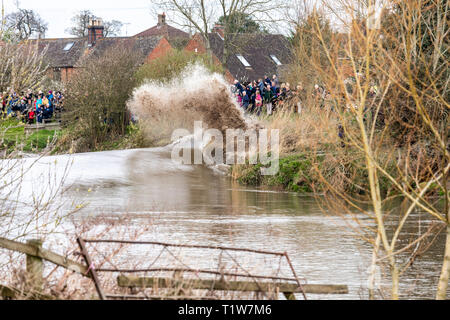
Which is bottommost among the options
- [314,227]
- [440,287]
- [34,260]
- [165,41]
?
[314,227]

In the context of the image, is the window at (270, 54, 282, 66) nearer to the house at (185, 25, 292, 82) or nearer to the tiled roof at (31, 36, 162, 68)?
the house at (185, 25, 292, 82)

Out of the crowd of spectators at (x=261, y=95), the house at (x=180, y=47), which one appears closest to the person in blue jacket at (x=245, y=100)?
the crowd of spectators at (x=261, y=95)

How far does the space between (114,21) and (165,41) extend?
2452cm

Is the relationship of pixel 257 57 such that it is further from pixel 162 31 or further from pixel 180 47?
pixel 180 47

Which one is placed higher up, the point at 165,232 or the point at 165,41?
the point at 165,41

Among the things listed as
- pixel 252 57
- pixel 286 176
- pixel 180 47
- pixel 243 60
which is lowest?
pixel 286 176

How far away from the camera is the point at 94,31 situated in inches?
2509

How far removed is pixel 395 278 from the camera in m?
7.52

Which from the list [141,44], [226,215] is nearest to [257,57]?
[141,44]

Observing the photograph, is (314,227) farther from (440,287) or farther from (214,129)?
(214,129)

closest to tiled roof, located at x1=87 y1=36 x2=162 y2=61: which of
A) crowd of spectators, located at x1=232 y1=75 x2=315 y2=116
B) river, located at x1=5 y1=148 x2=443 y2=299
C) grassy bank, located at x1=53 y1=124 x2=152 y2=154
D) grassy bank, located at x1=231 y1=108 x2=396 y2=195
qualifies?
grassy bank, located at x1=53 y1=124 x2=152 y2=154

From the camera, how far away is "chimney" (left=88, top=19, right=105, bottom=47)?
63203 mm

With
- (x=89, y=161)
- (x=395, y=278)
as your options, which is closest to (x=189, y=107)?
(x=89, y=161)
